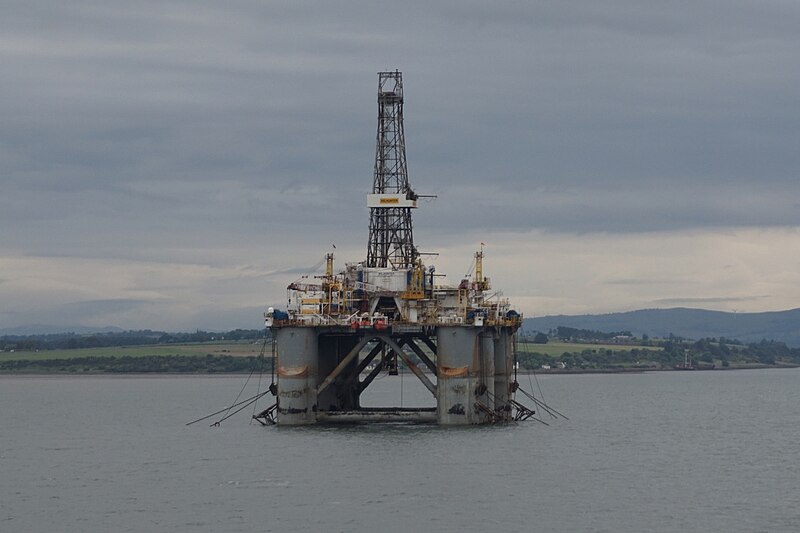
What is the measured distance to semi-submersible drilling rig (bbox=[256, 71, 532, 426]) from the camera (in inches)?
2881

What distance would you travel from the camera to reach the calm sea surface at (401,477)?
4903cm

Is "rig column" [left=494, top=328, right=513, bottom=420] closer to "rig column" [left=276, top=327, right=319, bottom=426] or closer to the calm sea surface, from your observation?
the calm sea surface

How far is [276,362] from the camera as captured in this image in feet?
248

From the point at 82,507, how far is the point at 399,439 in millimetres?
20840

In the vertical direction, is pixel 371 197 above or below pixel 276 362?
above

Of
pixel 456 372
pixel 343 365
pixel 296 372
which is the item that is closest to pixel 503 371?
pixel 456 372

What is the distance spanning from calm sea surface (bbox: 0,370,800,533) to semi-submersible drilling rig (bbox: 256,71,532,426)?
5.61 ft

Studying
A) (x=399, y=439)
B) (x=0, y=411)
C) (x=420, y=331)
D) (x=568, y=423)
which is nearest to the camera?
(x=399, y=439)

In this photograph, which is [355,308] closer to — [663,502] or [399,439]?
[399,439]

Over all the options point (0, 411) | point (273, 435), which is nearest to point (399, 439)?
point (273, 435)

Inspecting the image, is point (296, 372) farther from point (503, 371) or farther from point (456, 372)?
point (503, 371)

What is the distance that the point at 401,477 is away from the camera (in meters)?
57.5

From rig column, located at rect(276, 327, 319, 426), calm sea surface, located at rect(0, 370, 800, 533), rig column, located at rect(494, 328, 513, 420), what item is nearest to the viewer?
calm sea surface, located at rect(0, 370, 800, 533)

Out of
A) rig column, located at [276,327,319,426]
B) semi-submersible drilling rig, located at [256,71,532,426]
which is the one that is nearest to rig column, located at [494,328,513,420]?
semi-submersible drilling rig, located at [256,71,532,426]
